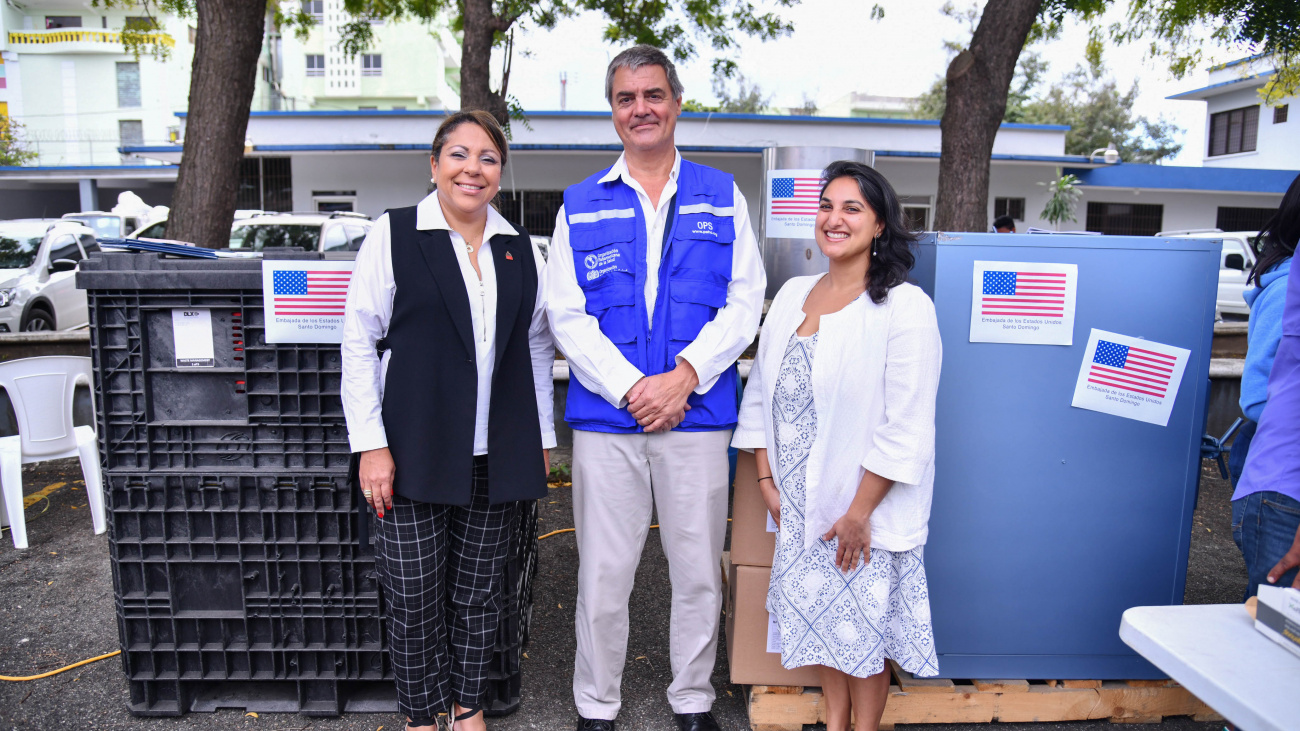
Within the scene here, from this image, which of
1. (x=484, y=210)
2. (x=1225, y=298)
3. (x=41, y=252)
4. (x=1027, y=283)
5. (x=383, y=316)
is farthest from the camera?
(x=1225, y=298)

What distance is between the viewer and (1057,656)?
2.55 metres

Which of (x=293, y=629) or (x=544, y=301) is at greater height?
(x=544, y=301)

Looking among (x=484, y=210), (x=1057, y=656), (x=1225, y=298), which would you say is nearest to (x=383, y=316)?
(x=484, y=210)

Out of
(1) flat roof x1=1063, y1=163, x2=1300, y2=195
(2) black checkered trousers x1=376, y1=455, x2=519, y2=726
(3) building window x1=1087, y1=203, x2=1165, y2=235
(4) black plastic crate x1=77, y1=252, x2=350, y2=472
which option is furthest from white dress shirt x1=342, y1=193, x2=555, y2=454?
(3) building window x1=1087, y1=203, x2=1165, y2=235

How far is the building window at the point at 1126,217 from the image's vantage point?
19.7 metres

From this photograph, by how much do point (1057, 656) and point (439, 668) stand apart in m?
2.02

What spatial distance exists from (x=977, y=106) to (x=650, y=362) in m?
4.92

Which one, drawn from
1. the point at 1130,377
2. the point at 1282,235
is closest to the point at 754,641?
the point at 1130,377

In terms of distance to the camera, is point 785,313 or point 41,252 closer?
point 785,313

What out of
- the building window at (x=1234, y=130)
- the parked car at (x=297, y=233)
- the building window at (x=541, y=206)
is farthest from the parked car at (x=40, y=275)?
the building window at (x=1234, y=130)

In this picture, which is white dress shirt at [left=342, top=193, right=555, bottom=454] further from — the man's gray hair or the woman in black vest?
the man's gray hair

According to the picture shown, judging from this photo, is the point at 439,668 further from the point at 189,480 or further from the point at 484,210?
the point at 484,210

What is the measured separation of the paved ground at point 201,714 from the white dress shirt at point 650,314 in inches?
45.6

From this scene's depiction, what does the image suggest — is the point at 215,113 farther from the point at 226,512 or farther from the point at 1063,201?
the point at 1063,201
